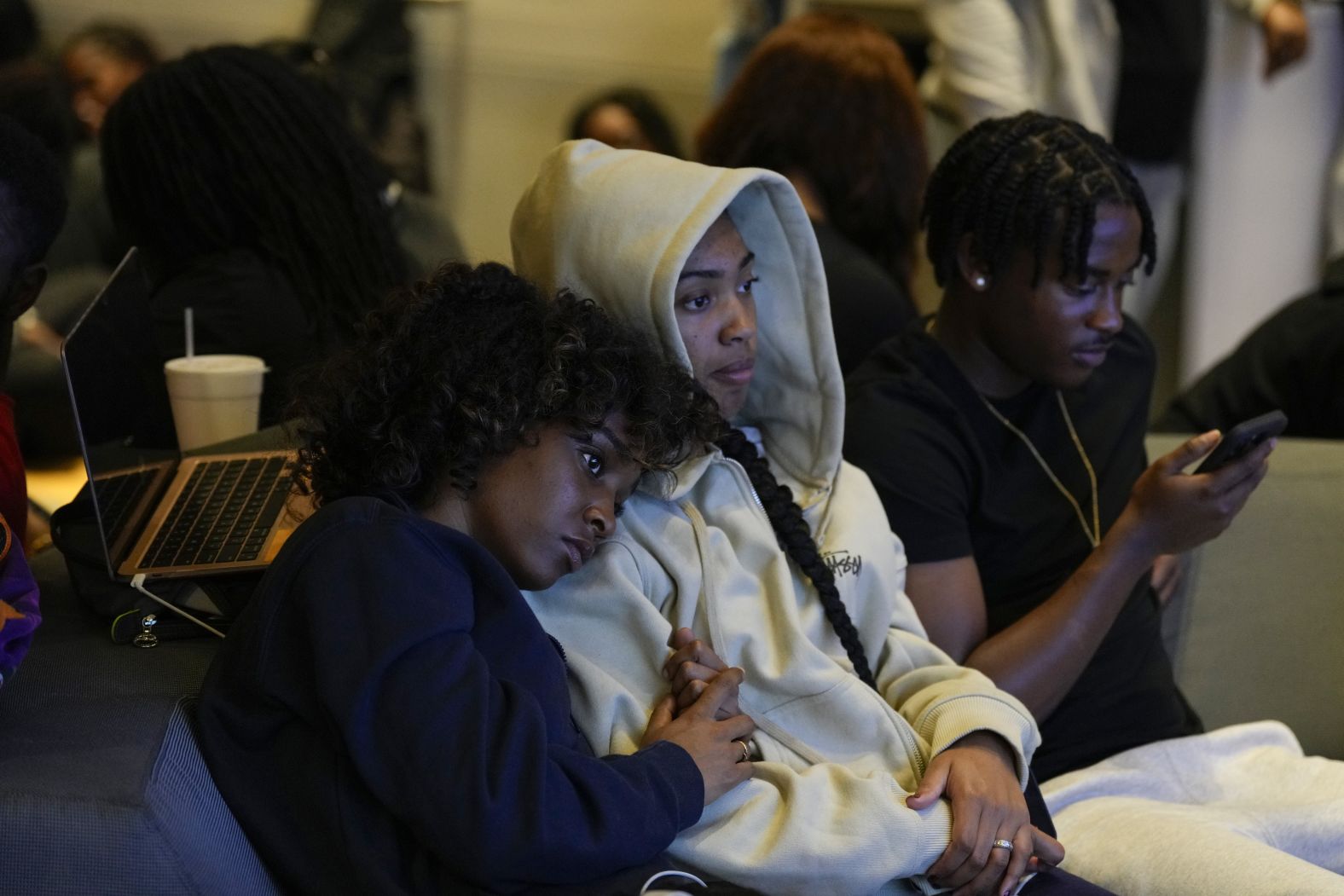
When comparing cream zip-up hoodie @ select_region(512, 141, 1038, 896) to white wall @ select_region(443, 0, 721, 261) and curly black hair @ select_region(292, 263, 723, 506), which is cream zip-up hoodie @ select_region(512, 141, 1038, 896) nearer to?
curly black hair @ select_region(292, 263, 723, 506)

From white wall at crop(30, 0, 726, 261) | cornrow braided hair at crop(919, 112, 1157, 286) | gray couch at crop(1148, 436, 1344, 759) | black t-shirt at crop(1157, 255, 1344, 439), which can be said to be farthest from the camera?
white wall at crop(30, 0, 726, 261)

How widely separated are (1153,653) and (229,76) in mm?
1463

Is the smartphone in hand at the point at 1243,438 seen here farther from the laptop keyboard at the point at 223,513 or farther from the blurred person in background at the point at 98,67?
the blurred person in background at the point at 98,67

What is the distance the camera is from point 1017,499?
1735 millimetres

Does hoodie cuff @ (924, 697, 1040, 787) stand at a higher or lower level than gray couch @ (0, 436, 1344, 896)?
lower

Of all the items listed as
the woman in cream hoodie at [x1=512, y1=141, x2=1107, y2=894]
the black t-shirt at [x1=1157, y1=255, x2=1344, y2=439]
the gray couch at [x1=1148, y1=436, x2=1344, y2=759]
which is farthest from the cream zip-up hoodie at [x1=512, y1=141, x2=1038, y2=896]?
the black t-shirt at [x1=1157, y1=255, x2=1344, y2=439]

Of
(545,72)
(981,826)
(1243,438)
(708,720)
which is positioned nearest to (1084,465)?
(1243,438)

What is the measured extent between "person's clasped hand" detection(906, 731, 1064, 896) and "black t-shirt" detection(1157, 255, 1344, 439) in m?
1.30

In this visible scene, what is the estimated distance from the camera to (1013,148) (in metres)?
1.72

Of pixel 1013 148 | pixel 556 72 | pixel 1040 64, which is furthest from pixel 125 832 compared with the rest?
pixel 556 72

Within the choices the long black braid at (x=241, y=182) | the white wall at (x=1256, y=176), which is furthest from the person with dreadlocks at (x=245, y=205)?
the white wall at (x=1256, y=176)

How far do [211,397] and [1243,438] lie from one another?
1169 millimetres

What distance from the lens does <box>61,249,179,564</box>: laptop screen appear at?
136 cm

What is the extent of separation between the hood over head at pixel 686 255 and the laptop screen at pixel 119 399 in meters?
0.42
